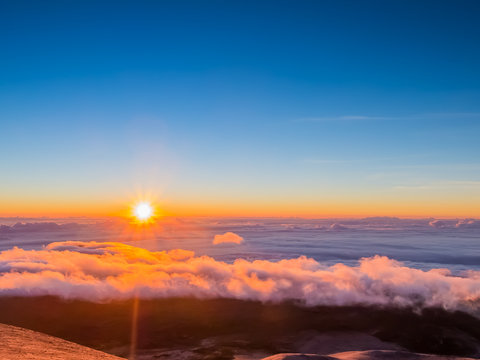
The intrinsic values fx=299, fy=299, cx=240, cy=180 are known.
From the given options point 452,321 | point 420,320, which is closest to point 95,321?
point 420,320

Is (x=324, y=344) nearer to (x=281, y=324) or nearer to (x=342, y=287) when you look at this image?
(x=281, y=324)

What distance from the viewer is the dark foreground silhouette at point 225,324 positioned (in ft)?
276

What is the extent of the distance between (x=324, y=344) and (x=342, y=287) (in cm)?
5670

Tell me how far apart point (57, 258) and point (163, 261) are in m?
62.4

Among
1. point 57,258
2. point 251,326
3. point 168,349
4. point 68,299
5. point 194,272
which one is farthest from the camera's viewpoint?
point 57,258

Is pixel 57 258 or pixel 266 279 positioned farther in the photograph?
pixel 57 258

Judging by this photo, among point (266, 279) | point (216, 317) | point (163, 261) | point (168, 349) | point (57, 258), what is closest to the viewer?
point (168, 349)

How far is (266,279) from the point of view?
154875 millimetres

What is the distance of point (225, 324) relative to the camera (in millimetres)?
102812

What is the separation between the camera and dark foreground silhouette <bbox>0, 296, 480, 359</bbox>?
276 feet

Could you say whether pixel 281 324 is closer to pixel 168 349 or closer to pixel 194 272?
pixel 168 349

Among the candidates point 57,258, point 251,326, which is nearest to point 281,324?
point 251,326

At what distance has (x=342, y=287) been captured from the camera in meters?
136

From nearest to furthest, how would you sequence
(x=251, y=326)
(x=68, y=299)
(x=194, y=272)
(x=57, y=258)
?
(x=251, y=326)
(x=68, y=299)
(x=194, y=272)
(x=57, y=258)
